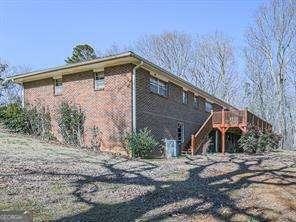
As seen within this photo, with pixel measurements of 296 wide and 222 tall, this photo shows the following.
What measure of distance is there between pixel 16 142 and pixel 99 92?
16.0ft

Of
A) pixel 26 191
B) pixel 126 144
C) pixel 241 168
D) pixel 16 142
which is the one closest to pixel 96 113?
pixel 126 144

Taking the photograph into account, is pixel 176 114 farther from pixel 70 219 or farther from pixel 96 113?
pixel 70 219

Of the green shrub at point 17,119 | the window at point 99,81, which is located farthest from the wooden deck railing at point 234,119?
the green shrub at point 17,119

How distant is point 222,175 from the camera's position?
1271 cm

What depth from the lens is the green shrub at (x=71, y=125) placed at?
21.3 m

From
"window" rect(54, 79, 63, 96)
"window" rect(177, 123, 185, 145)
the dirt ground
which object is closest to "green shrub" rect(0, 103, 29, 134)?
"window" rect(54, 79, 63, 96)

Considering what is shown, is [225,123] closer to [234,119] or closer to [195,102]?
[234,119]

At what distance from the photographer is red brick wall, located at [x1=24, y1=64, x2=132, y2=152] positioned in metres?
20.1

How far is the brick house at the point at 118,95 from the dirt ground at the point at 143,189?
510 centimetres

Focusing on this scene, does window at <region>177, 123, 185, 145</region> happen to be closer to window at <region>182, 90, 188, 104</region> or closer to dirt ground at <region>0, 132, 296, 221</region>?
window at <region>182, 90, 188, 104</region>

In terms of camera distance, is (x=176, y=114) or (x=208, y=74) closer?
(x=176, y=114)

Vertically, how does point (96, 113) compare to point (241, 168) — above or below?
above

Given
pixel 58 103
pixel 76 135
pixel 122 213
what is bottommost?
pixel 122 213

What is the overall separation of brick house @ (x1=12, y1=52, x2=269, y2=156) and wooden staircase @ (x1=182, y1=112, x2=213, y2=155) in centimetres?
5
